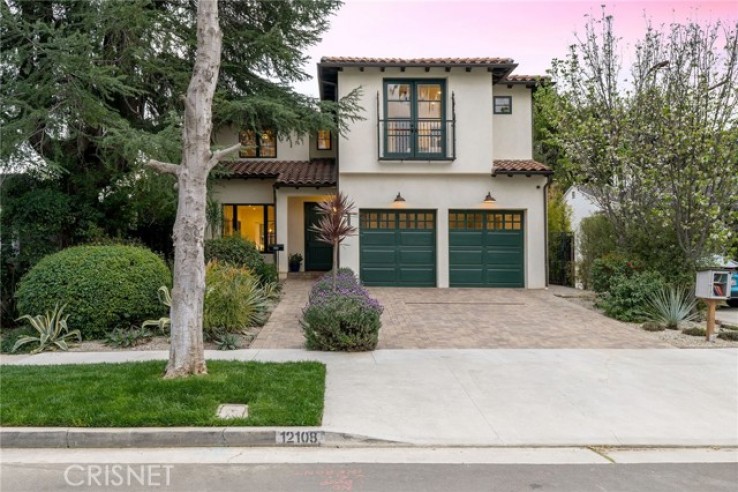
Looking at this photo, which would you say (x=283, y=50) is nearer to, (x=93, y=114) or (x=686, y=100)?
(x=93, y=114)

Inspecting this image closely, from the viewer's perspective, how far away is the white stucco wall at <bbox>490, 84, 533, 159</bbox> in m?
16.9

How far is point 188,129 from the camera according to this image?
6.42m

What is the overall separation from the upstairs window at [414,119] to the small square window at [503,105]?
92.9 inches

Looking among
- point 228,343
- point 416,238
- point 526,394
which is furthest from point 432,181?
point 526,394

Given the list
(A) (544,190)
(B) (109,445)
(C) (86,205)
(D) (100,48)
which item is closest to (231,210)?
(C) (86,205)

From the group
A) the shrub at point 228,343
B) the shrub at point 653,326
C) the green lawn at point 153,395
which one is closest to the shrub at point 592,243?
the shrub at point 653,326

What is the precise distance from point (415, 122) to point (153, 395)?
12.3 m

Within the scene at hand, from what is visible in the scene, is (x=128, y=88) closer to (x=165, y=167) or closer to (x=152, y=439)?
(x=165, y=167)

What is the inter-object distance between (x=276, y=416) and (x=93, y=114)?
27.7 feet

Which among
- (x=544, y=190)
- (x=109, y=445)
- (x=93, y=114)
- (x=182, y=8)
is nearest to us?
(x=109, y=445)

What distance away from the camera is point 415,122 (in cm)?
1573

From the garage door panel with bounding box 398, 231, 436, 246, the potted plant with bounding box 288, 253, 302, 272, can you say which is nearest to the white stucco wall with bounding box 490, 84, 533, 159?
the garage door panel with bounding box 398, 231, 436, 246

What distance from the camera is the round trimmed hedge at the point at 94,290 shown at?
29.7 feet

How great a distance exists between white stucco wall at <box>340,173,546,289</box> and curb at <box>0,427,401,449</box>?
11074 mm
